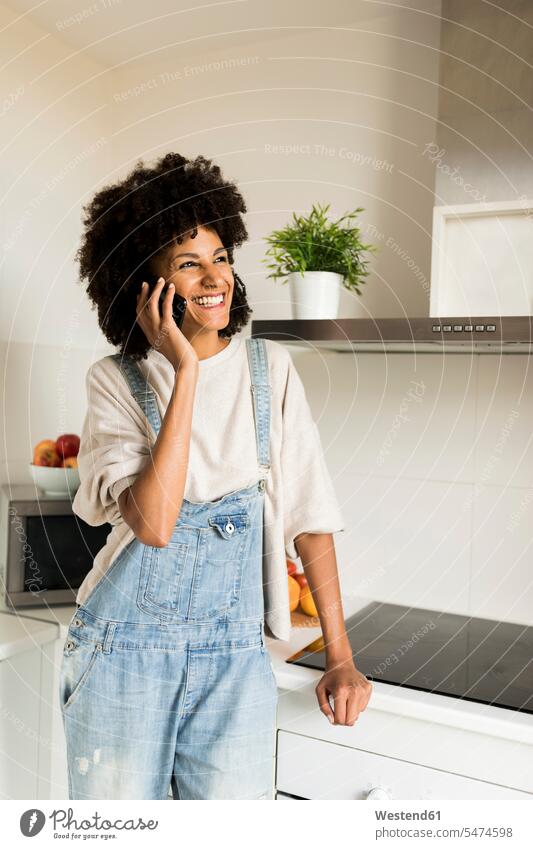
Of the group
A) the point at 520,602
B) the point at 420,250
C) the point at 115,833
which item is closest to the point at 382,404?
the point at 420,250

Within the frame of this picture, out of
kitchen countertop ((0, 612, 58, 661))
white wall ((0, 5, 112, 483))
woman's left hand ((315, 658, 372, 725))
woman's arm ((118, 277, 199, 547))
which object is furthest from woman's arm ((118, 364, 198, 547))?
white wall ((0, 5, 112, 483))

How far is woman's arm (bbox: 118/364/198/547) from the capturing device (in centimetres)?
77

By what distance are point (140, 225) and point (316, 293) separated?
0.30 metres

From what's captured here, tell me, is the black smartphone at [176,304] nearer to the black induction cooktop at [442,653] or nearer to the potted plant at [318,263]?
the potted plant at [318,263]

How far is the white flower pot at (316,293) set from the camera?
1.07 m

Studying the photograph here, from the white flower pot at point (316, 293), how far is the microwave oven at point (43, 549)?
479 mm

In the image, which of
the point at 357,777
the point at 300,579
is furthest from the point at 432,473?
the point at 357,777

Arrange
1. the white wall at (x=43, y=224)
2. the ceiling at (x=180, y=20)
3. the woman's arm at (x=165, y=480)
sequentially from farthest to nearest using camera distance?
the white wall at (x=43, y=224) → the ceiling at (x=180, y=20) → the woman's arm at (x=165, y=480)

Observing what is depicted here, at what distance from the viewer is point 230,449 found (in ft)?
2.84

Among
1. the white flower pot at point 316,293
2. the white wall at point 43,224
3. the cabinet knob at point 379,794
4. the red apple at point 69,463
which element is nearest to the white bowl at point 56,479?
the red apple at point 69,463

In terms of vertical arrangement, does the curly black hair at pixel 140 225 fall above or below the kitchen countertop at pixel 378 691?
above

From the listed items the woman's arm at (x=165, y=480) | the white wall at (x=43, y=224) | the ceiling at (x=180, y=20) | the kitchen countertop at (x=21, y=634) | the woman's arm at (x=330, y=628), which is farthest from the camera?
the white wall at (x=43, y=224)

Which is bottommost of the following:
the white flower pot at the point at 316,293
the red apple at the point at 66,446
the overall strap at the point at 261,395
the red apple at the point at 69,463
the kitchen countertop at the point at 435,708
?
the kitchen countertop at the point at 435,708

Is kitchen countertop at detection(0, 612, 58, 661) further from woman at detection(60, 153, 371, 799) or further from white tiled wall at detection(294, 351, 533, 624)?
white tiled wall at detection(294, 351, 533, 624)
